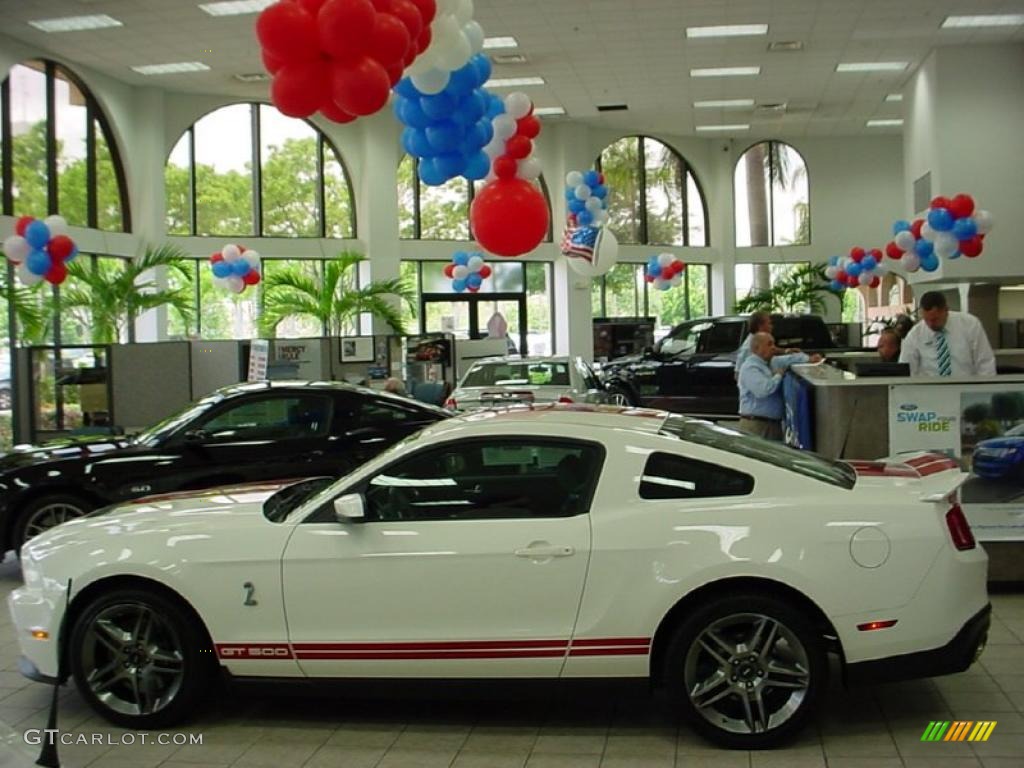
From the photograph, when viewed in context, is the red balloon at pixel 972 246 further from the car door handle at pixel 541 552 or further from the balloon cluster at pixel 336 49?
the car door handle at pixel 541 552

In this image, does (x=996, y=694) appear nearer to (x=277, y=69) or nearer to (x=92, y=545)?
(x=92, y=545)

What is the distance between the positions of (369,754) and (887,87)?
22908 millimetres

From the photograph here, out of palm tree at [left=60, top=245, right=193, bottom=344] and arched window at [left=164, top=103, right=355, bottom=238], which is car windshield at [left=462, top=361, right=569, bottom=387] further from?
arched window at [left=164, top=103, right=355, bottom=238]

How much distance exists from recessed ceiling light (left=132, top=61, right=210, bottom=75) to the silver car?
10388mm

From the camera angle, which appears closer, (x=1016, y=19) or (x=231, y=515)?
(x=231, y=515)

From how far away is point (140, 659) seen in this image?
468 centimetres

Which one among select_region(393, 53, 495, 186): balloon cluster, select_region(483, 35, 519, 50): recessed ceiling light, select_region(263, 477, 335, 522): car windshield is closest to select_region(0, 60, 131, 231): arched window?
select_region(483, 35, 519, 50): recessed ceiling light

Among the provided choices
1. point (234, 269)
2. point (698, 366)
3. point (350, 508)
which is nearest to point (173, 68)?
point (234, 269)

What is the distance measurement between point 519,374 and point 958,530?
30.0 feet

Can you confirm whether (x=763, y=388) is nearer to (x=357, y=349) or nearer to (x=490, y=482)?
(x=490, y=482)

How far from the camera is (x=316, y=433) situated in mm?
8711

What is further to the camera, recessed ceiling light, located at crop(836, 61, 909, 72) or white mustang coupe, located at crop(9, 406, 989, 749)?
recessed ceiling light, located at crop(836, 61, 909, 72)

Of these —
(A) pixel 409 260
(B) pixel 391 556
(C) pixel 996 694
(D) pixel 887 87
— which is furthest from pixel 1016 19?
(B) pixel 391 556

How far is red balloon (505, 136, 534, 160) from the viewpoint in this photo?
1334 cm
